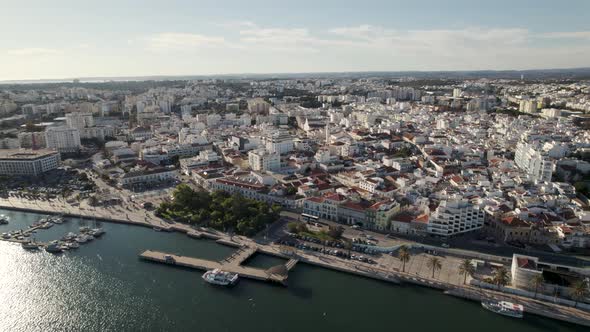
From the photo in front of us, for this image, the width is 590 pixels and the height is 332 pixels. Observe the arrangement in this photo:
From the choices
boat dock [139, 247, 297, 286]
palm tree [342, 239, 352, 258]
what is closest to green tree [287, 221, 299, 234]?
boat dock [139, 247, 297, 286]

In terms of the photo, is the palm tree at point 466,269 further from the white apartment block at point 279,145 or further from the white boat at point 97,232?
the white apartment block at point 279,145

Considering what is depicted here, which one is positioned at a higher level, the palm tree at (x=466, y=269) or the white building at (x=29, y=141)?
the white building at (x=29, y=141)

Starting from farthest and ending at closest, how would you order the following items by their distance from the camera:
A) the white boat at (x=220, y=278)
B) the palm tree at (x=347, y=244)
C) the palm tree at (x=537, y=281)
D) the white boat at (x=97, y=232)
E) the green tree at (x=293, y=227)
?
the white boat at (x=97, y=232) < the green tree at (x=293, y=227) < the palm tree at (x=347, y=244) < the white boat at (x=220, y=278) < the palm tree at (x=537, y=281)

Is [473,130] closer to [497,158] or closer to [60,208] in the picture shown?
[497,158]

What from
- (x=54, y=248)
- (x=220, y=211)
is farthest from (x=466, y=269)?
(x=54, y=248)

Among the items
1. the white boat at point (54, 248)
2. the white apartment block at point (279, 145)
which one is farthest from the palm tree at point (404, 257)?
the white apartment block at point (279, 145)

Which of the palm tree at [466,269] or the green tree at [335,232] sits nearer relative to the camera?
the palm tree at [466,269]

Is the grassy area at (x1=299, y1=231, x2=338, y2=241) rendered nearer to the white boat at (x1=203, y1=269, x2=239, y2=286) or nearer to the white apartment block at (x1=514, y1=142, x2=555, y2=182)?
the white boat at (x1=203, y1=269, x2=239, y2=286)

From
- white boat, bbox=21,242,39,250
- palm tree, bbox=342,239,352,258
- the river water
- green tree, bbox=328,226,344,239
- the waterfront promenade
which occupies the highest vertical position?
green tree, bbox=328,226,344,239
